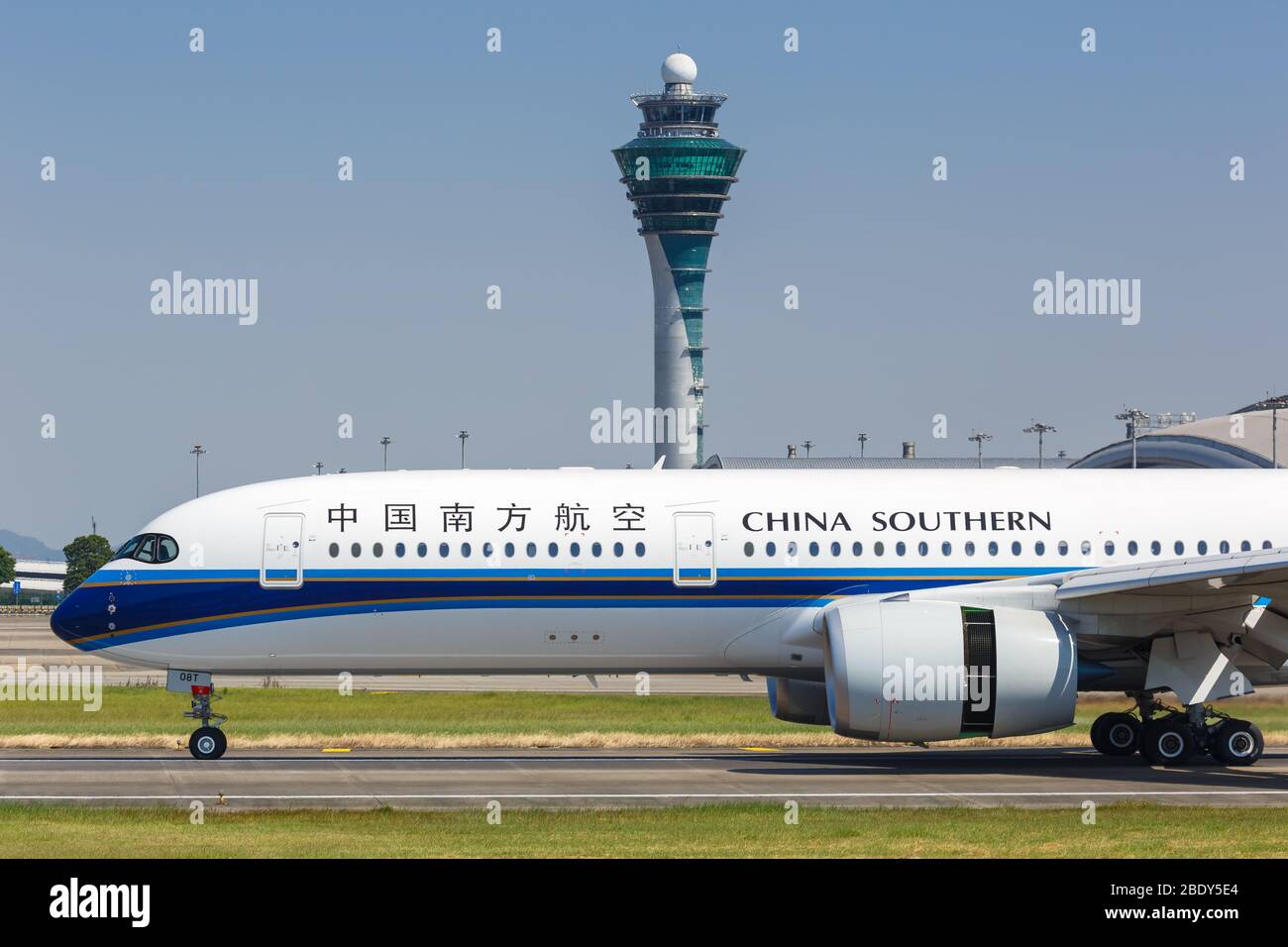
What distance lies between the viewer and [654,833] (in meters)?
20.7

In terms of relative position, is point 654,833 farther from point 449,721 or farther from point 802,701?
point 449,721

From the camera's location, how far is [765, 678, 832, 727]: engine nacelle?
30500 millimetres

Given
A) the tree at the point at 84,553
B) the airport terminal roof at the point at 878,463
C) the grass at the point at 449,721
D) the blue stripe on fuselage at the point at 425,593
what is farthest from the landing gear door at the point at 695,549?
the tree at the point at 84,553

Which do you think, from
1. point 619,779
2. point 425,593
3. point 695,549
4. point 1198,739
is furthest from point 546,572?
point 1198,739

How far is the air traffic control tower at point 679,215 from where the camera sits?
183m

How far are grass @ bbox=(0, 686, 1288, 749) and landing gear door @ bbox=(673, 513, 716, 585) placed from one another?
5.35 metres

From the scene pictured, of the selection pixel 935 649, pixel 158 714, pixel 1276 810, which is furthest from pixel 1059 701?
pixel 158 714

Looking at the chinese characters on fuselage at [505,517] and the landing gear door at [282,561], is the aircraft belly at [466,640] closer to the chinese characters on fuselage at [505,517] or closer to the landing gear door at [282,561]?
the landing gear door at [282,561]

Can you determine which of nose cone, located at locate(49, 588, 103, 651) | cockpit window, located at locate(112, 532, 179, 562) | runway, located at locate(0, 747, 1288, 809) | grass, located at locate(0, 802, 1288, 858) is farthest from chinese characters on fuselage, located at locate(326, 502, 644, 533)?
grass, located at locate(0, 802, 1288, 858)

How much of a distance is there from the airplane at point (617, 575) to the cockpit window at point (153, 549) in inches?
1.5

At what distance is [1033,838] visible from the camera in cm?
2017

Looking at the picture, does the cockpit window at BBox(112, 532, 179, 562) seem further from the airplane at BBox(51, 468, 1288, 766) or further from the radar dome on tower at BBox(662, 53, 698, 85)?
the radar dome on tower at BBox(662, 53, 698, 85)

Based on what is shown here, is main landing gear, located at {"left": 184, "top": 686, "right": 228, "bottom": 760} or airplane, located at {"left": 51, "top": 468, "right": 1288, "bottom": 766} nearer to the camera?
airplane, located at {"left": 51, "top": 468, "right": 1288, "bottom": 766}

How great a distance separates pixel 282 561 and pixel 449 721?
34.4 ft
